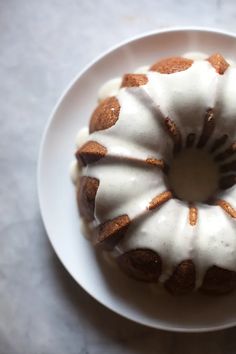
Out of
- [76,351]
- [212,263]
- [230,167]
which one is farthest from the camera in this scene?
[76,351]

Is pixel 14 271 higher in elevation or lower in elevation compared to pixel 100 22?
lower

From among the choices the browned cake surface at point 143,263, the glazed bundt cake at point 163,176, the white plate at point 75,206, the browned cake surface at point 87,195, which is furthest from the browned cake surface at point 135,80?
the browned cake surface at point 143,263

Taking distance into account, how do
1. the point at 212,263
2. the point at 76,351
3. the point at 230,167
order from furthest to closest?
the point at 76,351 → the point at 230,167 → the point at 212,263

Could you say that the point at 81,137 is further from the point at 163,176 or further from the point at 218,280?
the point at 218,280

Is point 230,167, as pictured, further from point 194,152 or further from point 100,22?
point 100,22

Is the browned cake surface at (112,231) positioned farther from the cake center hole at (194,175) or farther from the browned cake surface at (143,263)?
the cake center hole at (194,175)

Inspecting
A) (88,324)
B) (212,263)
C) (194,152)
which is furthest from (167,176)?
(88,324)

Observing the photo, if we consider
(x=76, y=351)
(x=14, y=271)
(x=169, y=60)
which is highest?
(x=169, y=60)

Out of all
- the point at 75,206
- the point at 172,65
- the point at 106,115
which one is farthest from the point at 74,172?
the point at 172,65
